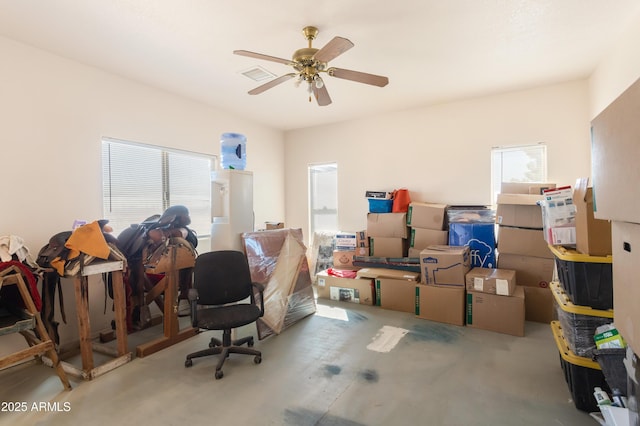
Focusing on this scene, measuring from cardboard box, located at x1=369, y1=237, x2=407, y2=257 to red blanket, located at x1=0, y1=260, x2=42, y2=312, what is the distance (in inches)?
148

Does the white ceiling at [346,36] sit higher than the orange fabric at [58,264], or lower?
higher

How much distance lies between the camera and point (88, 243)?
2.63 metres

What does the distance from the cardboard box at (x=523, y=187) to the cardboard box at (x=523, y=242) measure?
46 centimetres

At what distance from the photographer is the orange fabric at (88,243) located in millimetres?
2592

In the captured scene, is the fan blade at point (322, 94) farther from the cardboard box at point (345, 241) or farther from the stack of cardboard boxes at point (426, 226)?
the cardboard box at point (345, 241)

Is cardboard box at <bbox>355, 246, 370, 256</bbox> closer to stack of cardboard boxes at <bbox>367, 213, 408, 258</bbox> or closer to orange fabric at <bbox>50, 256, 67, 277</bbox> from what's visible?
stack of cardboard boxes at <bbox>367, 213, 408, 258</bbox>

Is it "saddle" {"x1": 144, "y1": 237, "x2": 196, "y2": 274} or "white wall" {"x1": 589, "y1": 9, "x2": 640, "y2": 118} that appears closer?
"white wall" {"x1": 589, "y1": 9, "x2": 640, "y2": 118}

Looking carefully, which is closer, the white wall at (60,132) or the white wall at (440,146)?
the white wall at (60,132)

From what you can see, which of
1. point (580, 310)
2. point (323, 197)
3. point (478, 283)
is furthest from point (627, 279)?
point (323, 197)

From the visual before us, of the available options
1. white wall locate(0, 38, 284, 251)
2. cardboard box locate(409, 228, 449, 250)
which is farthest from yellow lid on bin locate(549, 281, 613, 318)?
white wall locate(0, 38, 284, 251)

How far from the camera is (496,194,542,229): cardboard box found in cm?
359

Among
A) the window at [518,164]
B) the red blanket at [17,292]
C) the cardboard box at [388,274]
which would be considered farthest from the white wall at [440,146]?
the red blanket at [17,292]

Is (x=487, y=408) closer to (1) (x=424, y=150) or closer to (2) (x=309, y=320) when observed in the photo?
(2) (x=309, y=320)

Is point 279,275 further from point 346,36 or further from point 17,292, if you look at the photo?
point 346,36
